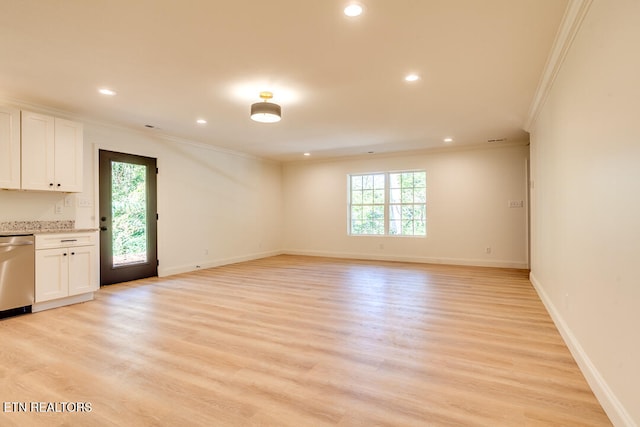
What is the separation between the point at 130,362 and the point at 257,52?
275 centimetres

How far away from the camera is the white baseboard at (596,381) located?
1682 millimetres

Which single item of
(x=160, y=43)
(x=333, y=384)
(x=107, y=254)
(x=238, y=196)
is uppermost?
(x=160, y=43)

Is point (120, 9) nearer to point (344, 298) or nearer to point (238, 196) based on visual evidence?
Result: point (344, 298)

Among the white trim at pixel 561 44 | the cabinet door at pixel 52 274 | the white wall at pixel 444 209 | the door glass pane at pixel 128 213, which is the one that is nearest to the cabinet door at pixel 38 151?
the cabinet door at pixel 52 274

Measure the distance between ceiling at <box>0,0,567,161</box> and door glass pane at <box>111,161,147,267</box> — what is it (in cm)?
82

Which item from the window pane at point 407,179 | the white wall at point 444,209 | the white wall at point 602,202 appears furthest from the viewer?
the window pane at point 407,179

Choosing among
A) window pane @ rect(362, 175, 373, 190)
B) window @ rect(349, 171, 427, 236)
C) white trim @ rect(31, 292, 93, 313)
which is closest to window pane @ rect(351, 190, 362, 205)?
window @ rect(349, 171, 427, 236)

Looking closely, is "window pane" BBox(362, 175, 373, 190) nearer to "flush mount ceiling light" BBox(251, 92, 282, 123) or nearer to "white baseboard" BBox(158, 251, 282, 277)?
"white baseboard" BBox(158, 251, 282, 277)

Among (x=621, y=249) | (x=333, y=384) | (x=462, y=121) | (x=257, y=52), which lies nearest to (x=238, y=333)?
(x=333, y=384)

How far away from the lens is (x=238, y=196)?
7617 millimetres

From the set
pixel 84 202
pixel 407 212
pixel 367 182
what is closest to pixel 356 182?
pixel 367 182

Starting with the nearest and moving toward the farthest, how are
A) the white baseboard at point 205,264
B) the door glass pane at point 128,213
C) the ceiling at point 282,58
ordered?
the ceiling at point 282,58 → the door glass pane at point 128,213 → the white baseboard at point 205,264

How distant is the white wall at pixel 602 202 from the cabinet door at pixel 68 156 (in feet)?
18.1

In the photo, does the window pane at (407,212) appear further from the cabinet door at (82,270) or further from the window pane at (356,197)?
the cabinet door at (82,270)
